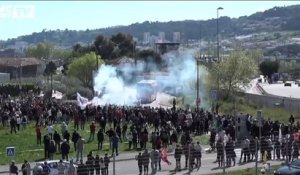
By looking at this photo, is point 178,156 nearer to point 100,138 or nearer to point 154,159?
point 154,159

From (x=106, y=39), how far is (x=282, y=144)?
104m

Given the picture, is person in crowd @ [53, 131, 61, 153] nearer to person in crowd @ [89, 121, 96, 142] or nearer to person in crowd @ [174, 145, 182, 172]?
person in crowd @ [89, 121, 96, 142]

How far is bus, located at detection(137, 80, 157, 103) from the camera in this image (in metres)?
72.4

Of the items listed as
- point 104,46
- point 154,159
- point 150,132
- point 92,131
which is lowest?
point 150,132

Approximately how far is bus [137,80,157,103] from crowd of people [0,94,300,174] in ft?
82.1

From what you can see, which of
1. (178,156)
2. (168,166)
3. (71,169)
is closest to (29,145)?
(168,166)

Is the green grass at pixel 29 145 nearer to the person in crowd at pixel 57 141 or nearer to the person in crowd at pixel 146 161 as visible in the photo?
the person in crowd at pixel 57 141

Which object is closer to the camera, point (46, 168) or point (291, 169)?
point (291, 169)

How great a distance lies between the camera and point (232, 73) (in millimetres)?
69688

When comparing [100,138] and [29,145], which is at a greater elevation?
[100,138]

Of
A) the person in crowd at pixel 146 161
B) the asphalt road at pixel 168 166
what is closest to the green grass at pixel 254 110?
the asphalt road at pixel 168 166

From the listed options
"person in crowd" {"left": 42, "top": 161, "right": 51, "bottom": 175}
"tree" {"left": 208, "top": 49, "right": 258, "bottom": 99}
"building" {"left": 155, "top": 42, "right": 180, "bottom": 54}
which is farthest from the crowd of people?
"building" {"left": 155, "top": 42, "right": 180, "bottom": 54}

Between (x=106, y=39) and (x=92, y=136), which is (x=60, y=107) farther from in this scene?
(x=106, y=39)

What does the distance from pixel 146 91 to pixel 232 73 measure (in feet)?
34.5
